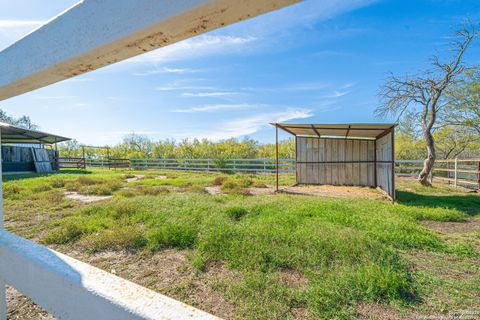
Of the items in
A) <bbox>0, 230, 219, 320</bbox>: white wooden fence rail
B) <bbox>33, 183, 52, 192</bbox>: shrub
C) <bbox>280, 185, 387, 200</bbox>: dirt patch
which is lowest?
<bbox>280, 185, 387, 200</bbox>: dirt patch

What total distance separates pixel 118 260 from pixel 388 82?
35.7 feet

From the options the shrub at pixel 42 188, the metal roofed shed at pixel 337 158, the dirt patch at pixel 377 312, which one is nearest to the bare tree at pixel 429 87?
the metal roofed shed at pixel 337 158

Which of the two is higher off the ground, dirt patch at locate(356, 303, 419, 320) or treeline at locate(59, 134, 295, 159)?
treeline at locate(59, 134, 295, 159)

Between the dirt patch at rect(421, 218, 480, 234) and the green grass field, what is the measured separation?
0.7 inches

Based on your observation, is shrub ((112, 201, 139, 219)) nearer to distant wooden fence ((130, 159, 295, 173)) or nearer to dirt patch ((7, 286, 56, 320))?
dirt patch ((7, 286, 56, 320))

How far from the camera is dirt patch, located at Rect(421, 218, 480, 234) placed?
373 centimetres

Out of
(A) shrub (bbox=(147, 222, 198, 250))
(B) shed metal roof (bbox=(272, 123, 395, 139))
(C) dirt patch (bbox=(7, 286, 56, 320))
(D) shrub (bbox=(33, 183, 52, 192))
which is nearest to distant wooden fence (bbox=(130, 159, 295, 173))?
(B) shed metal roof (bbox=(272, 123, 395, 139))

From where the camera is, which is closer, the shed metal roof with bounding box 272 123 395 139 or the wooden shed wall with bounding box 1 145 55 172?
the shed metal roof with bounding box 272 123 395 139

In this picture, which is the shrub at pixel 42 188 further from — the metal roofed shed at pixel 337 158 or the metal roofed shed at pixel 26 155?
the metal roofed shed at pixel 337 158

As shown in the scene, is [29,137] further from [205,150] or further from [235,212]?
[235,212]

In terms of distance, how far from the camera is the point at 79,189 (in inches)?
298

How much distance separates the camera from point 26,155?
14.8 meters

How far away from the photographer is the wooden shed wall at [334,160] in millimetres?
9836

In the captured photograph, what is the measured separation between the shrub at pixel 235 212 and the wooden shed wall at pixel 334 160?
23.1ft
